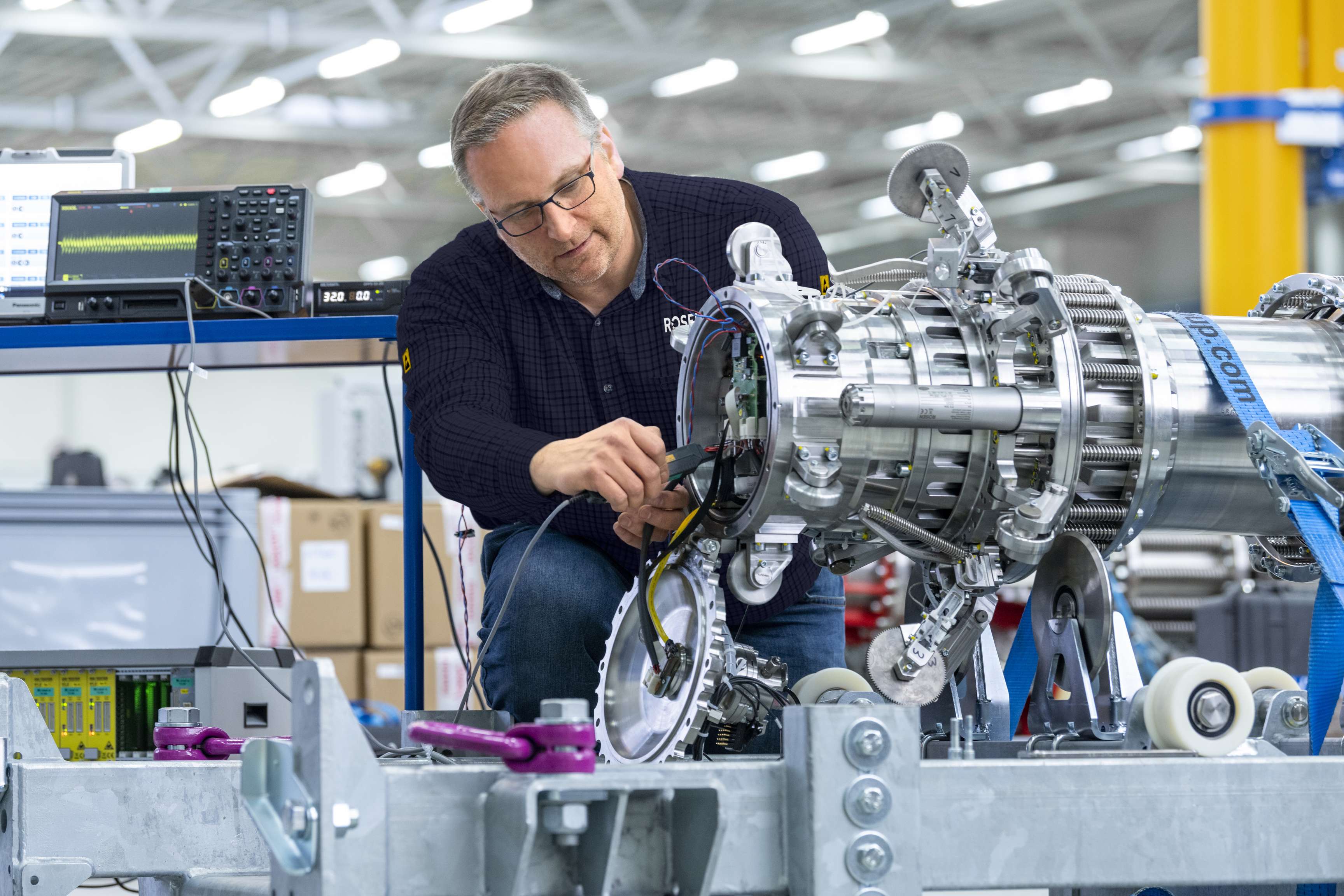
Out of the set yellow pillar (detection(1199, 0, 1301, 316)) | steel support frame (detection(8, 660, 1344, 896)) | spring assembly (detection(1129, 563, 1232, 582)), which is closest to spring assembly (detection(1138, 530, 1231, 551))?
spring assembly (detection(1129, 563, 1232, 582))

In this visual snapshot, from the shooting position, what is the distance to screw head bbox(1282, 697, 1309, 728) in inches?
50.3

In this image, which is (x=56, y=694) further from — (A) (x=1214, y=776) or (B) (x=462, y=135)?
(A) (x=1214, y=776)

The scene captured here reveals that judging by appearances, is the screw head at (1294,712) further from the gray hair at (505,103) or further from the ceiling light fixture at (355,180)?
the ceiling light fixture at (355,180)

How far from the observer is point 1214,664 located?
1.13 m

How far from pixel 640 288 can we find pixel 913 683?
0.71m

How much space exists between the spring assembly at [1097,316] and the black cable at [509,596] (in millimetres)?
492

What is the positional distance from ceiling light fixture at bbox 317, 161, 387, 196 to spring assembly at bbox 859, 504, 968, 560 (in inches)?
453

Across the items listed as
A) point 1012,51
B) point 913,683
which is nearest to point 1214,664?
point 913,683

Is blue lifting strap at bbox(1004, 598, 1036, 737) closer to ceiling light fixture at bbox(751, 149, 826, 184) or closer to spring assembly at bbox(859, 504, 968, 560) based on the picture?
spring assembly at bbox(859, 504, 968, 560)

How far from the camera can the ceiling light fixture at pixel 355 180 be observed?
1234 cm

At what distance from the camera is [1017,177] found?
1340cm

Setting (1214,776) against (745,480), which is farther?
(745,480)

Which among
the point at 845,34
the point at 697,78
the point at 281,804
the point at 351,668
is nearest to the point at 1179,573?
the point at 351,668

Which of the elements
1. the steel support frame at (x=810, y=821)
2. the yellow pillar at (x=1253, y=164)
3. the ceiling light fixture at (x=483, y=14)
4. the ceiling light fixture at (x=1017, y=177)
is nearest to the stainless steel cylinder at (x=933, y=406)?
the steel support frame at (x=810, y=821)
